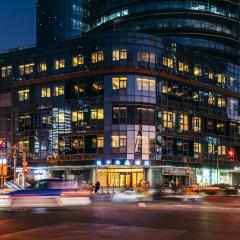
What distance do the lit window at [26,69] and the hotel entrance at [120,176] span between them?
18266 mm

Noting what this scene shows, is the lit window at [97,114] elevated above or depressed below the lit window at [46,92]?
below

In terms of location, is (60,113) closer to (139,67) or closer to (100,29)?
(139,67)

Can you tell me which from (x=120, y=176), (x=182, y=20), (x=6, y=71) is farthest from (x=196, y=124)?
(x=6, y=71)

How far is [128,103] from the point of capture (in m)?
68.4

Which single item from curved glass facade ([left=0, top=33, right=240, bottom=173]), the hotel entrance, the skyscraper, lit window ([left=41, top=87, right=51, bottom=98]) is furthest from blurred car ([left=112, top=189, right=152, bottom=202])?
the skyscraper

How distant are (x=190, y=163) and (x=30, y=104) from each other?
2384 cm

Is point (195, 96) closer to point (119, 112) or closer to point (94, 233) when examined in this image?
point (119, 112)

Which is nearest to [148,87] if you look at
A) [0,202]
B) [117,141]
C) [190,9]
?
[117,141]

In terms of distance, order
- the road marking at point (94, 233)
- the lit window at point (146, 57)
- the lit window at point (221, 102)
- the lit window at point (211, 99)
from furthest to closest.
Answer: the lit window at point (221, 102) → the lit window at point (211, 99) → the lit window at point (146, 57) → the road marking at point (94, 233)

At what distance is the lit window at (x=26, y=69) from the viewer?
251 ft

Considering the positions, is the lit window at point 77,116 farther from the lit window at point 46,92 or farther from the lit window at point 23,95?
the lit window at point 23,95

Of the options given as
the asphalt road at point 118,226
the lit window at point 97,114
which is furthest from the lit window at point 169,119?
the asphalt road at point 118,226

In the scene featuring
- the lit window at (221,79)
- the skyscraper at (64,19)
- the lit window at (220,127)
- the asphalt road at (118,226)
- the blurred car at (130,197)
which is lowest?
the blurred car at (130,197)

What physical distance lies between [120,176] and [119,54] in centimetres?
1565
